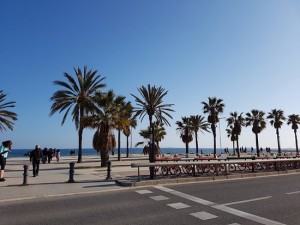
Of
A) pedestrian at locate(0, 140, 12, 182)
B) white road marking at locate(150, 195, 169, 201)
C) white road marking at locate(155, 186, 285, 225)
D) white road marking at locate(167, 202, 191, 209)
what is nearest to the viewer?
white road marking at locate(155, 186, 285, 225)

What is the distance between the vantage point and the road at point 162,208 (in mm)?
6957

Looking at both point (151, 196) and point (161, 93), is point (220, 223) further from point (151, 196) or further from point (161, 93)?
point (161, 93)

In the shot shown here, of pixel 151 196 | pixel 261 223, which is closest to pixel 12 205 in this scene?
pixel 151 196

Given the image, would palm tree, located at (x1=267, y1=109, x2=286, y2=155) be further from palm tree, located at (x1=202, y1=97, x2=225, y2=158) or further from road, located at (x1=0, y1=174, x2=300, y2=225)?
road, located at (x1=0, y1=174, x2=300, y2=225)

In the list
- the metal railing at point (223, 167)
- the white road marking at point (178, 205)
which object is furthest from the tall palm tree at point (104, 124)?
the white road marking at point (178, 205)

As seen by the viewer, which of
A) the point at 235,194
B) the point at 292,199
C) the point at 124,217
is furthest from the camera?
the point at 235,194

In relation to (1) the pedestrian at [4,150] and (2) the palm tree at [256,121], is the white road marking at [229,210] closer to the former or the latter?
(1) the pedestrian at [4,150]

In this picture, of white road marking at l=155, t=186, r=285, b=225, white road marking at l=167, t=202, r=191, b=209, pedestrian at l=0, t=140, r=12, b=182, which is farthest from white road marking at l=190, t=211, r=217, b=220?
pedestrian at l=0, t=140, r=12, b=182

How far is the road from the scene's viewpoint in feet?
22.8

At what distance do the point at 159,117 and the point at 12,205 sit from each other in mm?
24524

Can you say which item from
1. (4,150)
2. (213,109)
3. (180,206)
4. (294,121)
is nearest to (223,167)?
(180,206)

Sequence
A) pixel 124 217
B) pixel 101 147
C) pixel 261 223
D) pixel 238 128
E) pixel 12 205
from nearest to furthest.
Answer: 1. pixel 261 223
2. pixel 124 217
3. pixel 12 205
4. pixel 101 147
5. pixel 238 128

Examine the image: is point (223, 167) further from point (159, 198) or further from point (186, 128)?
point (186, 128)

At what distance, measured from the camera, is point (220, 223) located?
22.1 ft
